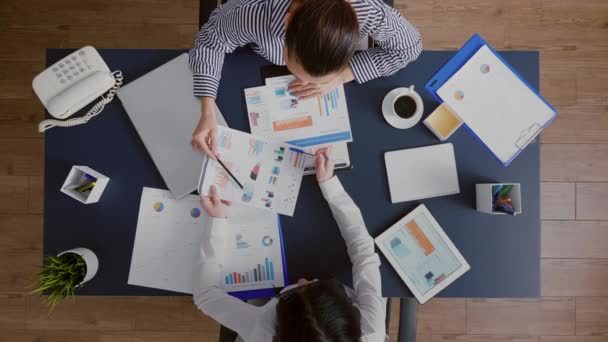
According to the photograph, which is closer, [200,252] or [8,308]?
[200,252]

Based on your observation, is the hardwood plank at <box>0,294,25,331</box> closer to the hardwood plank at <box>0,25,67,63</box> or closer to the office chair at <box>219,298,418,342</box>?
the hardwood plank at <box>0,25,67,63</box>

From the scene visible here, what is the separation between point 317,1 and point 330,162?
17.6 inches

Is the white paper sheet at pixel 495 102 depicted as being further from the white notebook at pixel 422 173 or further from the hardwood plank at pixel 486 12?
the hardwood plank at pixel 486 12

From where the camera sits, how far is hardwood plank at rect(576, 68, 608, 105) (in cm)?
188

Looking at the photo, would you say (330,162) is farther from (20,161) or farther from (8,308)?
(8,308)

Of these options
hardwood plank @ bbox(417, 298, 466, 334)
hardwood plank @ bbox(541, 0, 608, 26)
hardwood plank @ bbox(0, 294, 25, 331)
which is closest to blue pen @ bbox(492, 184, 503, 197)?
hardwood plank @ bbox(417, 298, 466, 334)

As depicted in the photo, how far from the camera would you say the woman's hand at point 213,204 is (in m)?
1.08

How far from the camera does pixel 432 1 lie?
187 cm

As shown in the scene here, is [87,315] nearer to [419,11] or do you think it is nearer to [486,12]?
[419,11]

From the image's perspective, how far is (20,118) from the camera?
1842 mm

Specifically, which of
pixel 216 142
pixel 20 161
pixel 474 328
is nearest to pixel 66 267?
pixel 216 142

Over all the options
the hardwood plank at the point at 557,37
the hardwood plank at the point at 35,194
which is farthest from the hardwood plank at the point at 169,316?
the hardwood plank at the point at 557,37

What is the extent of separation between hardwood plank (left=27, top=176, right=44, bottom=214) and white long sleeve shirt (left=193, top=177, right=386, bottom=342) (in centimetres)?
116

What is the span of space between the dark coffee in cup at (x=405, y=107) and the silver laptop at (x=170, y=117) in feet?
1.61
